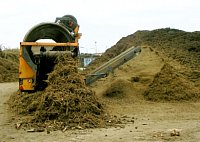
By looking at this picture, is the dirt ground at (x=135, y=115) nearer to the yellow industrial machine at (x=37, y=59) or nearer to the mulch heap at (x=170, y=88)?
the mulch heap at (x=170, y=88)

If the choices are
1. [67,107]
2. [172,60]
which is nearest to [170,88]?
[172,60]

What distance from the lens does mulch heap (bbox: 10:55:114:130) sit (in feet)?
33.1

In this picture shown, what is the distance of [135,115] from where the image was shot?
459 inches

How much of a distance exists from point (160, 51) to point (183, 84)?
3.66 metres

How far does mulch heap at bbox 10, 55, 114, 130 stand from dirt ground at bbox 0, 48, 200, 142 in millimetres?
489

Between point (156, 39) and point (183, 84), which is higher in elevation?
point (156, 39)

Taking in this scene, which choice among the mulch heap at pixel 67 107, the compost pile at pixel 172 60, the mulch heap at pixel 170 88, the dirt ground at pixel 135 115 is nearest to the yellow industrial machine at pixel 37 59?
the mulch heap at pixel 67 107

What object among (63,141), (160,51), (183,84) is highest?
(160,51)

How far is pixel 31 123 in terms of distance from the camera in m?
10.4

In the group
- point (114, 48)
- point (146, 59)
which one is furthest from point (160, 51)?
point (114, 48)

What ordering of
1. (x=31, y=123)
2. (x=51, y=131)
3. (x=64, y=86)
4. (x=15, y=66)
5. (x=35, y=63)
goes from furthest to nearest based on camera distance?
(x=15, y=66) → (x=35, y=63) → (x=64, y=86) → (x=31, y=123) → (x=51, y=131)

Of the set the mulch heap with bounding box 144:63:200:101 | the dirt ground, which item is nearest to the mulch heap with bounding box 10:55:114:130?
the dirt ground

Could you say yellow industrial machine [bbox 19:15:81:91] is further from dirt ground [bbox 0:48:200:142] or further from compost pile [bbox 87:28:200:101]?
compost pile [bbox 87:28:200:101]

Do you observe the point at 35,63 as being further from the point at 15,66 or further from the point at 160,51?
the point at 15,66
